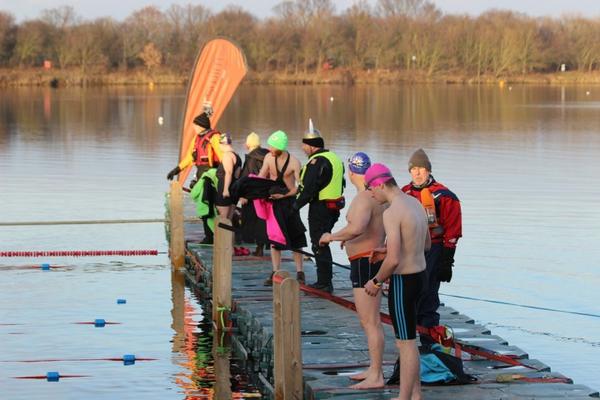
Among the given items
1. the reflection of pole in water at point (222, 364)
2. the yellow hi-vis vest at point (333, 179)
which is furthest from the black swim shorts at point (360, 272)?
the yellow hi-vis vest at point (333, 179)

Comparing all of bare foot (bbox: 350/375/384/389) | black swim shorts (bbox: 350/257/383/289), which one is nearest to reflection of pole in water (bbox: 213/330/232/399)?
black swim shorts (bbox: 350/257/383/289)

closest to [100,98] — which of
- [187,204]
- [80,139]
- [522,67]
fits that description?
[80,139]

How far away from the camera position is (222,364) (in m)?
14.0

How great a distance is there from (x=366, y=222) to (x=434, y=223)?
664 millimetres

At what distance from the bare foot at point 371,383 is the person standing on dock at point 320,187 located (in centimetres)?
333

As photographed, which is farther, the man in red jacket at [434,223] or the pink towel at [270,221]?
the pink towel at [270,221]

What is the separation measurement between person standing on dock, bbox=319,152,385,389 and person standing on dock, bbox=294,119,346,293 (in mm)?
2823

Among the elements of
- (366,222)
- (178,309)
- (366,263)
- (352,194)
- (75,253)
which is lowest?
(178,309)

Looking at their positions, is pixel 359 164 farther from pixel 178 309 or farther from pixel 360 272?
pixel 178 309

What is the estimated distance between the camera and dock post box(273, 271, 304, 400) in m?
10.3

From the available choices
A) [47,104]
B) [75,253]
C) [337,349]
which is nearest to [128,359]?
[337,349]

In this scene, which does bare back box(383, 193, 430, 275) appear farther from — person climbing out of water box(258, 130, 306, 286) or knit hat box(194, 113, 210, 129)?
knit hat box(194, 113, 210, 129)

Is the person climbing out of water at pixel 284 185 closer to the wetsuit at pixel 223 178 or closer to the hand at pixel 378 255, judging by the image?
the wetsuit at pixel 223 178

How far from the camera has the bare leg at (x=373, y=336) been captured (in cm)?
1033
